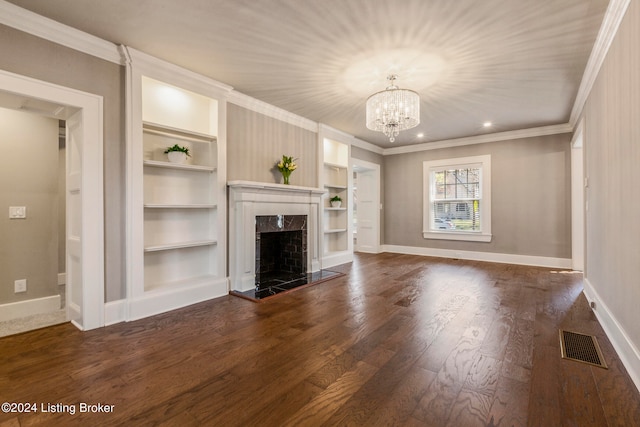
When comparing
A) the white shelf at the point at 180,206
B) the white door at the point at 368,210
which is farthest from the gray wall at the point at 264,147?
the white door at the point at 368,210

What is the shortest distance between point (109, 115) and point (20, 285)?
2032mm

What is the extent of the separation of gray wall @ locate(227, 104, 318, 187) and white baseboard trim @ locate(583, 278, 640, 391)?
4000 mm

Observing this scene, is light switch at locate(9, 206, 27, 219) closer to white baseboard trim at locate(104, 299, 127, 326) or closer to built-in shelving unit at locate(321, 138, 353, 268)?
white baseboard trim at locate(104, 299, 127, 326)

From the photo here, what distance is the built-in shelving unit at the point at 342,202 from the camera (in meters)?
5.94

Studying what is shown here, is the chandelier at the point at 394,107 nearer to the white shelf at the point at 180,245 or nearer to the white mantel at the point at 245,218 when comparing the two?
the white mantel at the point at 245,218

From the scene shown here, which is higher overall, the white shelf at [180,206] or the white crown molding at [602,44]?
the white crown molding at [602,44]

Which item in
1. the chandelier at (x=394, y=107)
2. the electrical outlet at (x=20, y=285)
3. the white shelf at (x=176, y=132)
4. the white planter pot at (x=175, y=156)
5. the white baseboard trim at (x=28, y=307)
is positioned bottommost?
the white baseboard trim at (x=28, y=307)

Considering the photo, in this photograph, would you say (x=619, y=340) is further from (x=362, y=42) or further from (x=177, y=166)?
(x=177, y=166)

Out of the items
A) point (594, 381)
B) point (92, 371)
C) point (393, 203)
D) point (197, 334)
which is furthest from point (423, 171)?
point (92, 371)

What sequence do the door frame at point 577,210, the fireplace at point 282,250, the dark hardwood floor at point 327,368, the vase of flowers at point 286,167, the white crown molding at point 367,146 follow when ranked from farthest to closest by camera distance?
the white crown molding at point 367,146
the door frame at point 577,210
the vase of flowers at point 286,167
the fireplace at point 282,250
the dark hardwood floor at point 327,368

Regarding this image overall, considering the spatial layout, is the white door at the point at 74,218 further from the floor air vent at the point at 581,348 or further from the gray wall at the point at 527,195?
the gray wall at the point at 527,195

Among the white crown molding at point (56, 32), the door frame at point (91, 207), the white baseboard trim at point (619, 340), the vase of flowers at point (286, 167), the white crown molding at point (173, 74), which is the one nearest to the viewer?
the white baseboard trim at point (619, 340)

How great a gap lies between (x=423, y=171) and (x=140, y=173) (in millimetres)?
5724

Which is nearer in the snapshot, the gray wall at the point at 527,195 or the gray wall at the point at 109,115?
the gray wall at the point at 109,115
